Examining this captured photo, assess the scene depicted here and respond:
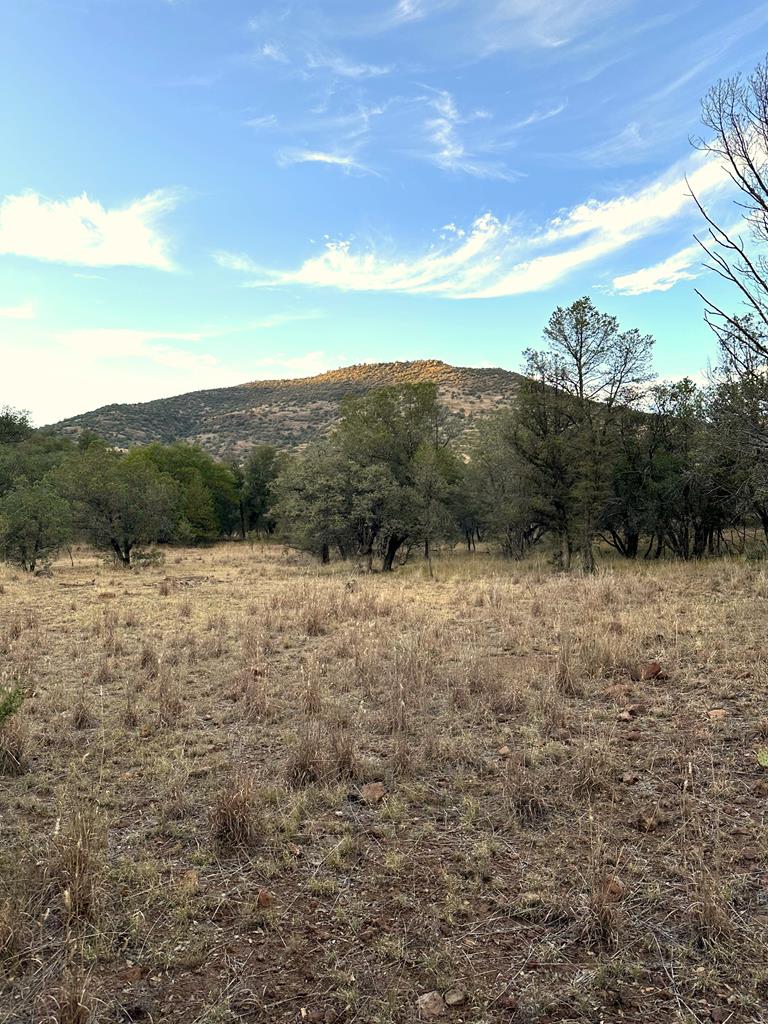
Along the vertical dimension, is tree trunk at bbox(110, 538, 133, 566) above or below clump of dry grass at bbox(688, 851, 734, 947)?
above

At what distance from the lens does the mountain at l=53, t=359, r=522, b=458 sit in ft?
228

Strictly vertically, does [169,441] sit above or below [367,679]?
above

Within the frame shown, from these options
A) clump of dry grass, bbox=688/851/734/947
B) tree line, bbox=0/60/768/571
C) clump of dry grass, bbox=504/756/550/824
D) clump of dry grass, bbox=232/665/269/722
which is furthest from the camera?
tree line, bbox=0/60/768/571

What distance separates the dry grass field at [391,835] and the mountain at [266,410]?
55281 millimetres

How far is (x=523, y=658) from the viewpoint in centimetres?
823

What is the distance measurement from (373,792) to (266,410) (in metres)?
80.3

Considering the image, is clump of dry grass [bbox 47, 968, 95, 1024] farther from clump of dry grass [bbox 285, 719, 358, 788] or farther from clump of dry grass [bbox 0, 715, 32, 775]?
clump of dry grass [bbox 0, 715, 32, 775]

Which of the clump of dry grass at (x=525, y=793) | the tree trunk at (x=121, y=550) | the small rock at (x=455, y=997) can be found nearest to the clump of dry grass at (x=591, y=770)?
the clump of dry grass at (x=525, y=793)

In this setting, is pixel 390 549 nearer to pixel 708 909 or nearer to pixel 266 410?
pixel 708 909

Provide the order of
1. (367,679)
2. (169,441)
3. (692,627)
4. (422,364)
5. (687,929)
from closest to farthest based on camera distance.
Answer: (687,929) → (367,679) → (692,627) → (169,441) → (422,364)

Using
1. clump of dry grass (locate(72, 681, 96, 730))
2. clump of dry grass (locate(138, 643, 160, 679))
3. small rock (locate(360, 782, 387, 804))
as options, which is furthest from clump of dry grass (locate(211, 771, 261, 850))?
clump of dry grass (locate(138, 643, 160, 679))

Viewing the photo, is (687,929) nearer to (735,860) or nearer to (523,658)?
(735,860)

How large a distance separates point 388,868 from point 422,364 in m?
98.8

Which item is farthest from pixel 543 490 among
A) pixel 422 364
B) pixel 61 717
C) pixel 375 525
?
pixel 422 364
